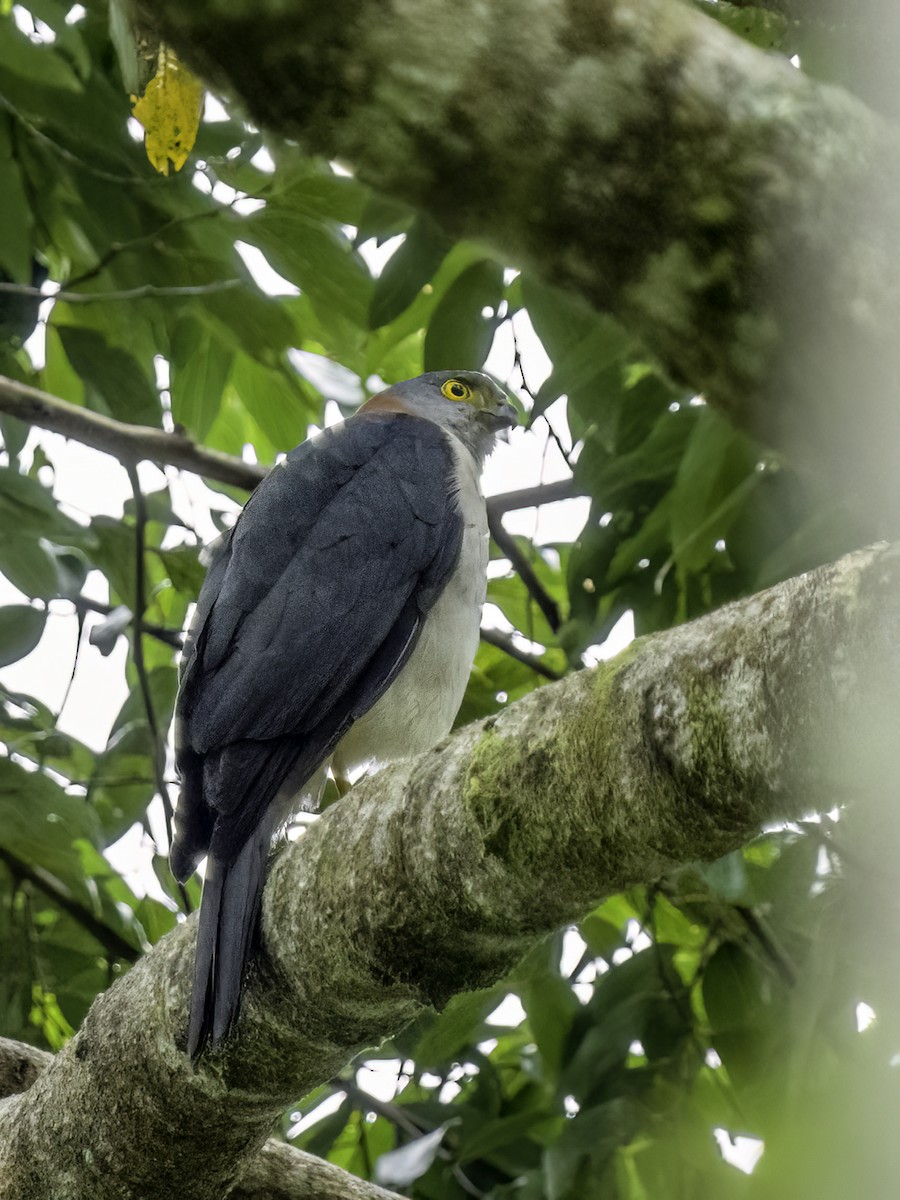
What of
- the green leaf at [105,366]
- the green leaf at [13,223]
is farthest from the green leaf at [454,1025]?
the green leaf at [13,223]

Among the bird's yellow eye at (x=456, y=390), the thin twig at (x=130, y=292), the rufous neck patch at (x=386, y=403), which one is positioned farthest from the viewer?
the bird's yellow eye at (x=456, y=390)

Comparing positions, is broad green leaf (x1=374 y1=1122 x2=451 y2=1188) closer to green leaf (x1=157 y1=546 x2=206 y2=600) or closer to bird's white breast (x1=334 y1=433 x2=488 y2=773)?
bird's white breast (x1=334 y1=433 x2=488 y2=773)

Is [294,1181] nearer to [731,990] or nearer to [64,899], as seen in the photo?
[731,990]

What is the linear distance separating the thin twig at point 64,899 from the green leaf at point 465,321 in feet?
5.45

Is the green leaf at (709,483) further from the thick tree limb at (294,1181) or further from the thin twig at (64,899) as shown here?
the thin twig at (64,899)

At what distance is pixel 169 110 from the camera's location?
93.5 inches

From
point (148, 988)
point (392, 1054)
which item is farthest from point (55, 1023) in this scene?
point (148, 988)

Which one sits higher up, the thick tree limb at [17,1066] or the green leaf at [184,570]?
the green leaf at [184,570]

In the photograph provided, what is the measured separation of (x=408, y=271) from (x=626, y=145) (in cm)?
124

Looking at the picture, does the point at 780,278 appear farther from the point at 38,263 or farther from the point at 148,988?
the point at 38,263

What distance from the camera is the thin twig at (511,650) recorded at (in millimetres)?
3617

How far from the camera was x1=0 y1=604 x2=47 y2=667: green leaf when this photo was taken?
346cm

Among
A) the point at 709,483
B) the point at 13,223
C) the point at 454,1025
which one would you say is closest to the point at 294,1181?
the point at 454,1025

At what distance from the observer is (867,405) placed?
1.35m
